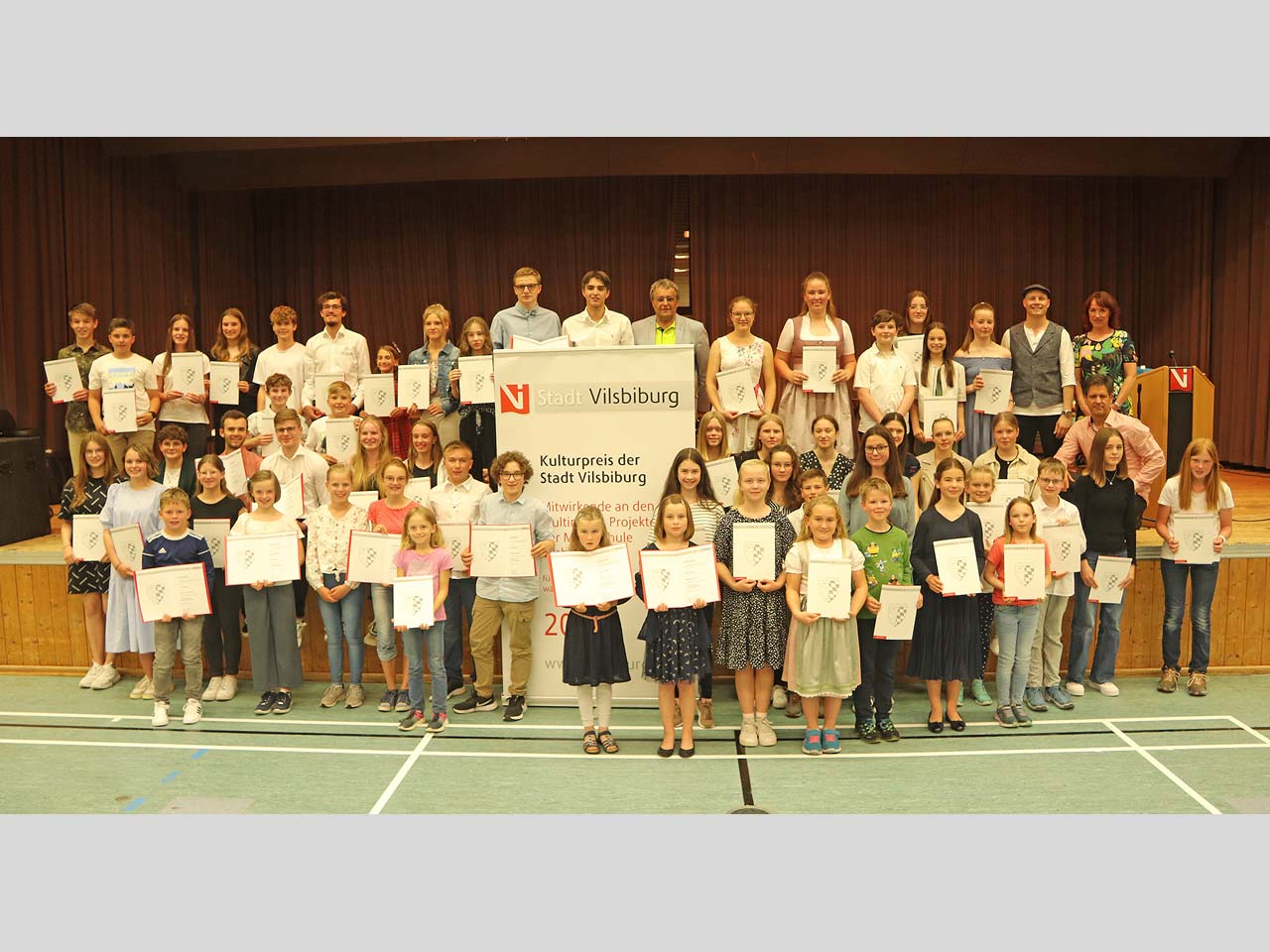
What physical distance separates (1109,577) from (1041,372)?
1821mm

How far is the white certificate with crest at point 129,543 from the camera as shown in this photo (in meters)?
7.59

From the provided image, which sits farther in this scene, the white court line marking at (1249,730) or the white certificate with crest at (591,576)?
the white court line marking at (1249,730)

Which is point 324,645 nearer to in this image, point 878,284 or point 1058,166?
point 878,284

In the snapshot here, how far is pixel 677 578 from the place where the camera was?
255 inches

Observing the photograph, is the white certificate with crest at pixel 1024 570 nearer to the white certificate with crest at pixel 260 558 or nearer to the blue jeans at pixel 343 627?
the blue jeans at pixel 343 627

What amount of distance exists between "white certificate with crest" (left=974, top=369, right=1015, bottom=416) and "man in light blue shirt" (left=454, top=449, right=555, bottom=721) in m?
3.53

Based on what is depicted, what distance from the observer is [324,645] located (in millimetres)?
8156

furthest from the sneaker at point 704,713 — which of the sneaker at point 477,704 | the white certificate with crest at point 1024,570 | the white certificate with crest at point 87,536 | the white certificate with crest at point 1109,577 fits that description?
the white certificate with crest at point 87,536

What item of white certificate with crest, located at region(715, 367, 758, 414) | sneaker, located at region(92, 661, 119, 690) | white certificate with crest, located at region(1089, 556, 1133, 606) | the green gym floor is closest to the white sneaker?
the green gym floor

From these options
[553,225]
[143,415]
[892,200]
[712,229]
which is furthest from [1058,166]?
[143,415]

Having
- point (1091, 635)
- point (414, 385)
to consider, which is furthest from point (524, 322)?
point (1091, 635)

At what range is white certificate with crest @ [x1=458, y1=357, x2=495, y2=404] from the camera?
25.7 feet

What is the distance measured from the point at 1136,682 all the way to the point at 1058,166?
25.0ft

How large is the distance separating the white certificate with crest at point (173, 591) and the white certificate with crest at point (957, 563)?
15.8ft
